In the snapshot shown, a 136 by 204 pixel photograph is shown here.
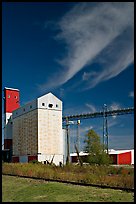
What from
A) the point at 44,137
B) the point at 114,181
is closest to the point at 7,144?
the point at 44,137

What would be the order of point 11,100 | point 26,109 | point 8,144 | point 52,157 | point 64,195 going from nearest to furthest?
point 64,195 → point 52,157 → point 26,109 → point 11,100 → point 8,144

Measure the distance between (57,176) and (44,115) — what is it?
50.7 feet

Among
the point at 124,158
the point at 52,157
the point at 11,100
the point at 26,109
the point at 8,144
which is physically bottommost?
the point at 124,158

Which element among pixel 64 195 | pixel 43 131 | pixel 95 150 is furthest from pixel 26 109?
pixel 64 195

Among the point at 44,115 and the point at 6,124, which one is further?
the point at 6,124

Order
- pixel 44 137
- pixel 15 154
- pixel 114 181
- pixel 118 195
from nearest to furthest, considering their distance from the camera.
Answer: pixel 118 195 < pixel 114 181 < pixel 44 137 < pixel 15 154

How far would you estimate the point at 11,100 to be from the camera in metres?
35.2

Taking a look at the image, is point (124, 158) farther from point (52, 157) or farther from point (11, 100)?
point (11, 100)

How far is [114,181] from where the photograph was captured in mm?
10281

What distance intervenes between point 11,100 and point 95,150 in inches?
604

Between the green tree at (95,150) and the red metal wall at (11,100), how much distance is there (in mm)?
13815

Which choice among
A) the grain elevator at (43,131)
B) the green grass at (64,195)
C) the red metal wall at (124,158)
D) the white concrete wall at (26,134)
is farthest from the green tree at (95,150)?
the green grass at (64,195)

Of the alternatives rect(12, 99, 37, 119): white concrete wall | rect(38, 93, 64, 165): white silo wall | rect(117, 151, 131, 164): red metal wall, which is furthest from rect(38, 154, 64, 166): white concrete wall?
rect(117, 151, 131, 164): red metal wall

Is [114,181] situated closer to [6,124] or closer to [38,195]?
[38,195]
